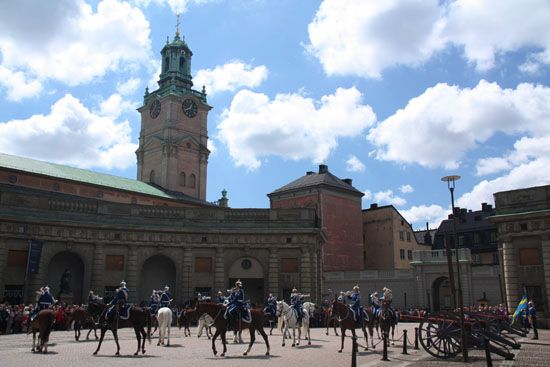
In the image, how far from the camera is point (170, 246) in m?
43.8

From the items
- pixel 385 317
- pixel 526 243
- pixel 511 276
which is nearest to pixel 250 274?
pixel 511 276

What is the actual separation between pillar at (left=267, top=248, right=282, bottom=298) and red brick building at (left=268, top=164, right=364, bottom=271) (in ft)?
69.2

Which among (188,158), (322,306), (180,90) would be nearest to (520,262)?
(322,306)

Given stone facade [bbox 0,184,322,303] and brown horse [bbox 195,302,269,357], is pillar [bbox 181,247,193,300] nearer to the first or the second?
stone facade [bbox 0,184,322,303]

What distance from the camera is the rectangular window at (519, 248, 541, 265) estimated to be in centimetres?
3666

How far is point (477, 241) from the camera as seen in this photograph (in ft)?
256

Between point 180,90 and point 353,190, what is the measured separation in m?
31.9

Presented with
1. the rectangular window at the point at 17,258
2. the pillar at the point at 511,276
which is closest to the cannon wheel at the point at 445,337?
the pillar at the point at 511,276

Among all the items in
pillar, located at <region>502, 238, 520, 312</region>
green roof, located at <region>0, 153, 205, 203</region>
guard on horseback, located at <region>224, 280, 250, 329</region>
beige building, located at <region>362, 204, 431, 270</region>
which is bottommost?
guard on horseback, located at <region>224, 280, 250, 329</region>

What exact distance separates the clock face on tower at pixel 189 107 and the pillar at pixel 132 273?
134 feet

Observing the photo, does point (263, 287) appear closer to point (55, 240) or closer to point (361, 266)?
point (55, 240)

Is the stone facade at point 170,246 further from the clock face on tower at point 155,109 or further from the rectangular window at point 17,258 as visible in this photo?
the clock face on tower at point 155,109

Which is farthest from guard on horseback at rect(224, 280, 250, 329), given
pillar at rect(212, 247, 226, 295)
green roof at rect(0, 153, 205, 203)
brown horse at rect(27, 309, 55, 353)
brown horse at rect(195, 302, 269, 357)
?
green roof at rect(0, 153, 205, 203)

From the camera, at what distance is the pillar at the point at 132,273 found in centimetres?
4166
